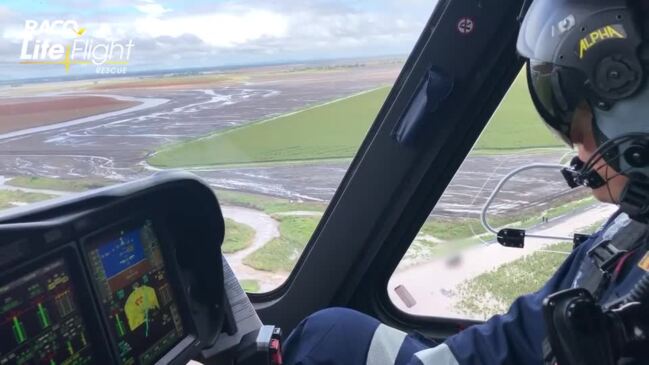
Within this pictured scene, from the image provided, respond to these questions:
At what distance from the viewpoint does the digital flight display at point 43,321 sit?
1.13 m

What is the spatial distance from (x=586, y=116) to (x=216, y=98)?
1.36m

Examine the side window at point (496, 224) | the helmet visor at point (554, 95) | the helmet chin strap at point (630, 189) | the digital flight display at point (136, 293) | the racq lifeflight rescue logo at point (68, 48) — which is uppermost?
the racq lifeflight rescue logo at point (68, 48)

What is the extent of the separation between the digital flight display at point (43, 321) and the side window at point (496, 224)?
1.36 m

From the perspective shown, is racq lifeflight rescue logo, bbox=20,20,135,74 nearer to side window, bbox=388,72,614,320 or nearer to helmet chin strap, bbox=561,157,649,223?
side window, bbox=388,72,614,320

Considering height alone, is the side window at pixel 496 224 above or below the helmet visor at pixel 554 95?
below

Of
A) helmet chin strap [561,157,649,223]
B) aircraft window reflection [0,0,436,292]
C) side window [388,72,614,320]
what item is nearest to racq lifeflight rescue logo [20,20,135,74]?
aircraft window reflection [0,0,436,292]

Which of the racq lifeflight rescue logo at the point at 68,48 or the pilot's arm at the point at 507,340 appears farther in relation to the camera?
the racq lifeflight rescue logo at the point at 68,48

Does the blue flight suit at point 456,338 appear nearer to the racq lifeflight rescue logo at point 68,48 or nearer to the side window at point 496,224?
the side window at point 496,224

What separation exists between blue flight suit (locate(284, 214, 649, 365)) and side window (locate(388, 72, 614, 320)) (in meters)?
0.74

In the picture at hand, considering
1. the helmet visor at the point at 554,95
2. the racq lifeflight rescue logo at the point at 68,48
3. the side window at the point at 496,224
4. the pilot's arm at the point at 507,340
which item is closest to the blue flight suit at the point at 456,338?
the pilot's arm at the point at 507,340

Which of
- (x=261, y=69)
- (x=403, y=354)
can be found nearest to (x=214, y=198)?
(x=403, y=354)

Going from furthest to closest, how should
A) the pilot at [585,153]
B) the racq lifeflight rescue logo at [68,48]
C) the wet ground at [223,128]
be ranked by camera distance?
1. the wet ground at [223,128]
2. the racq lifeflight rescue logo at [68,48]
3. the pilot at [585,153]

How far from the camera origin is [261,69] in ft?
7.12

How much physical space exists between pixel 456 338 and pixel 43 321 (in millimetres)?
816
